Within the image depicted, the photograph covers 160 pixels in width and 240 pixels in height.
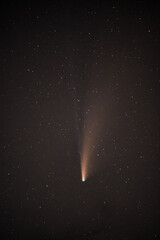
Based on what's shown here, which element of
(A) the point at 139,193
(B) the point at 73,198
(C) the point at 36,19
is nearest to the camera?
(C) the point at 36,19

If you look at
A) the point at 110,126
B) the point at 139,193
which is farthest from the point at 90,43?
the point at 139,193

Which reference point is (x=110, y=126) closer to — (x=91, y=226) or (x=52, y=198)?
(x=52, y=198)

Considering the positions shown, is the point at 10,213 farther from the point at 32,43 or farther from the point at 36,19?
the point at 36,19

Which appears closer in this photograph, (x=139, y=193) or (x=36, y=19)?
(x=36, y=19)

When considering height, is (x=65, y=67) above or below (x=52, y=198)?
above

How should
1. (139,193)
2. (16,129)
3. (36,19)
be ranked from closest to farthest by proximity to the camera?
1. (36,19)
2. (16,129)
3. (139,193)

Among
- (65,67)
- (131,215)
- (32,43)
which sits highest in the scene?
(32,43)
